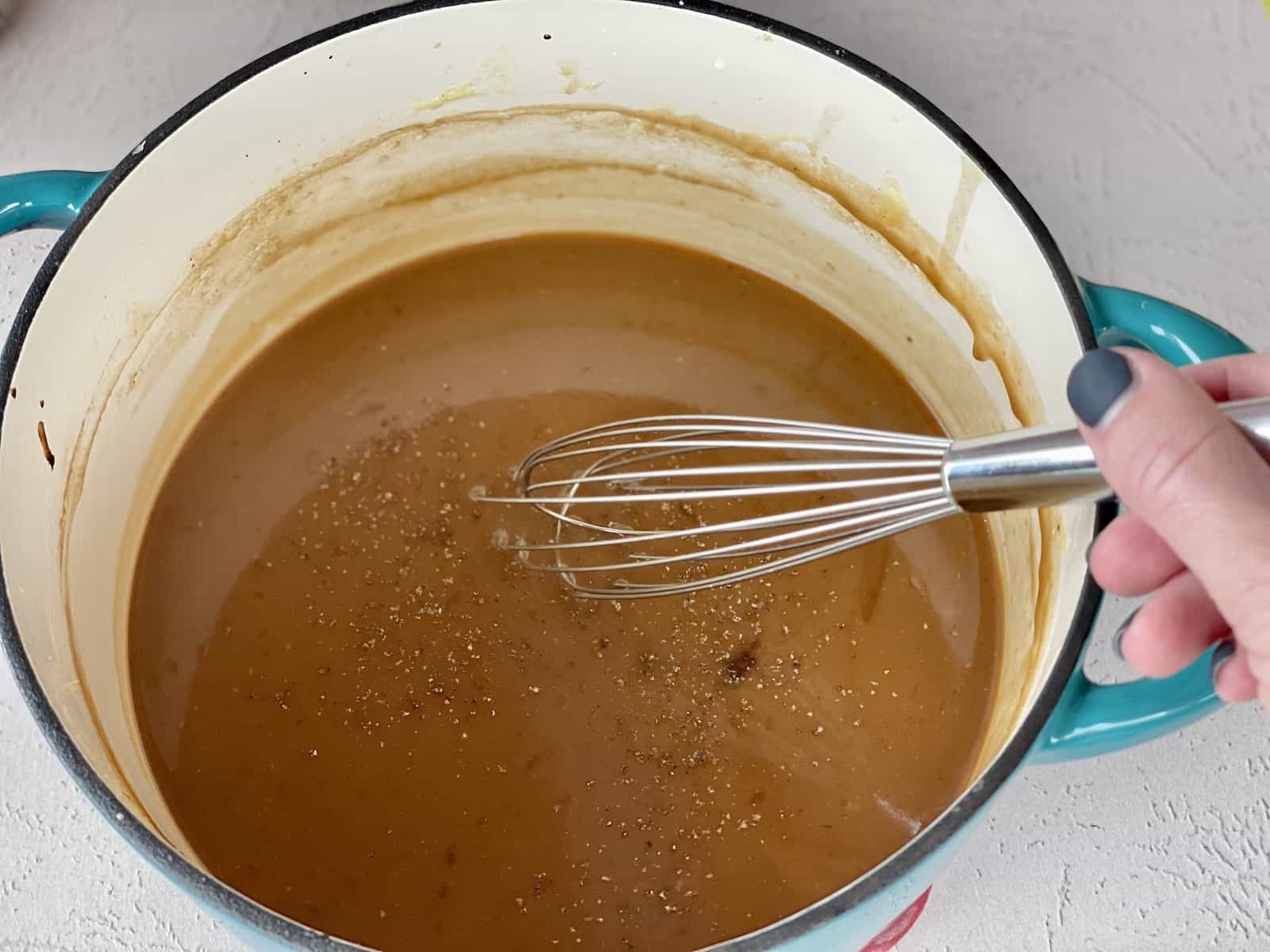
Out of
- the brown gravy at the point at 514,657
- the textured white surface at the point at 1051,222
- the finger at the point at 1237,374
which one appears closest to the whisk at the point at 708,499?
the brown gravy at the point at 514,657

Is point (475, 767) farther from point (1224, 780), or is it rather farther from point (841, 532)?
point (1224, 780)

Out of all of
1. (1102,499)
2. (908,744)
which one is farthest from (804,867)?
(1102,499)

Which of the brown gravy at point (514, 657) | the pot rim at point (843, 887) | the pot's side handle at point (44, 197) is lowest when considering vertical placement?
the brown gravy at point (514, 657)

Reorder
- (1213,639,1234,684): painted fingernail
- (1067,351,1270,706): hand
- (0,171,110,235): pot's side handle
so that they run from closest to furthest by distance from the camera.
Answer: (1067,351,1270,706): hand < (1213,639,1234,684): painted fingernail < (0,171,110,235): pot's side handle

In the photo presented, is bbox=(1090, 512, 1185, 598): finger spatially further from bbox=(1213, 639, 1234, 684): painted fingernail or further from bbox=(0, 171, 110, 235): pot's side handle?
bbox=(0, 171, 110, 235): pot's side handle

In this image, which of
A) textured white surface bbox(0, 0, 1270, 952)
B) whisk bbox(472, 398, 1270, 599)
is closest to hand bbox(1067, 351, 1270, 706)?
whisk bbox(472, 398, 1270, 599)

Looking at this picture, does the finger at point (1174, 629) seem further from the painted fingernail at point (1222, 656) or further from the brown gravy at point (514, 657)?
the brown gravy at point (514, 657)

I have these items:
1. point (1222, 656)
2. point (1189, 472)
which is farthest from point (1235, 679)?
point (1189, 472)
